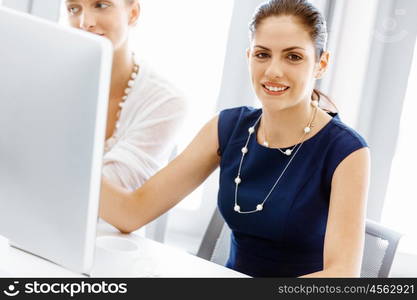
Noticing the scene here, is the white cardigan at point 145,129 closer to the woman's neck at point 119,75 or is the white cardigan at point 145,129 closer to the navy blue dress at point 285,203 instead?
the woman's neck at point 119,75

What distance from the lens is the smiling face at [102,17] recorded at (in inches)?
65.0

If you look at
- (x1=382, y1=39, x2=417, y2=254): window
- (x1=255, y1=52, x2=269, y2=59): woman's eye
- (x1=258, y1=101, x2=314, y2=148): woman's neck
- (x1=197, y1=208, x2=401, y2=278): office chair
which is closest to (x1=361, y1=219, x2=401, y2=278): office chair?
(x1=197, y1=208, x2=401, y2=278): office chair

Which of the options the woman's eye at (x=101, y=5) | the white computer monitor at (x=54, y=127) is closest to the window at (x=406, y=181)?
the woman's eye at (x=101, y=5)

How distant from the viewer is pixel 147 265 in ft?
3.77

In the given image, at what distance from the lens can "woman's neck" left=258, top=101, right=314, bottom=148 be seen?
59.7 inches

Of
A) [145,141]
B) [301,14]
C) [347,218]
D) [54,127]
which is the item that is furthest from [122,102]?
[54,127]

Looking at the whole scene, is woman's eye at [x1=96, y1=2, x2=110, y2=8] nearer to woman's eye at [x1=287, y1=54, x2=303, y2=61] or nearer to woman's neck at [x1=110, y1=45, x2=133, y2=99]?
woman's neck at [x1=110, y1=45, x2=133, y2=99]

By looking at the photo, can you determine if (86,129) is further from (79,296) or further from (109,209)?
(109,209)

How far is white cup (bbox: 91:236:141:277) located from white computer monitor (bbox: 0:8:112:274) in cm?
23

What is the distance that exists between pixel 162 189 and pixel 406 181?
4.77ft

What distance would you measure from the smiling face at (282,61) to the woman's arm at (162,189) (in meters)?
0.24

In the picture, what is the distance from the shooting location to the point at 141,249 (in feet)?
4.13

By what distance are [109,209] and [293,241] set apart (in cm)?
48

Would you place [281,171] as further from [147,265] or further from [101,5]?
[101,5]
